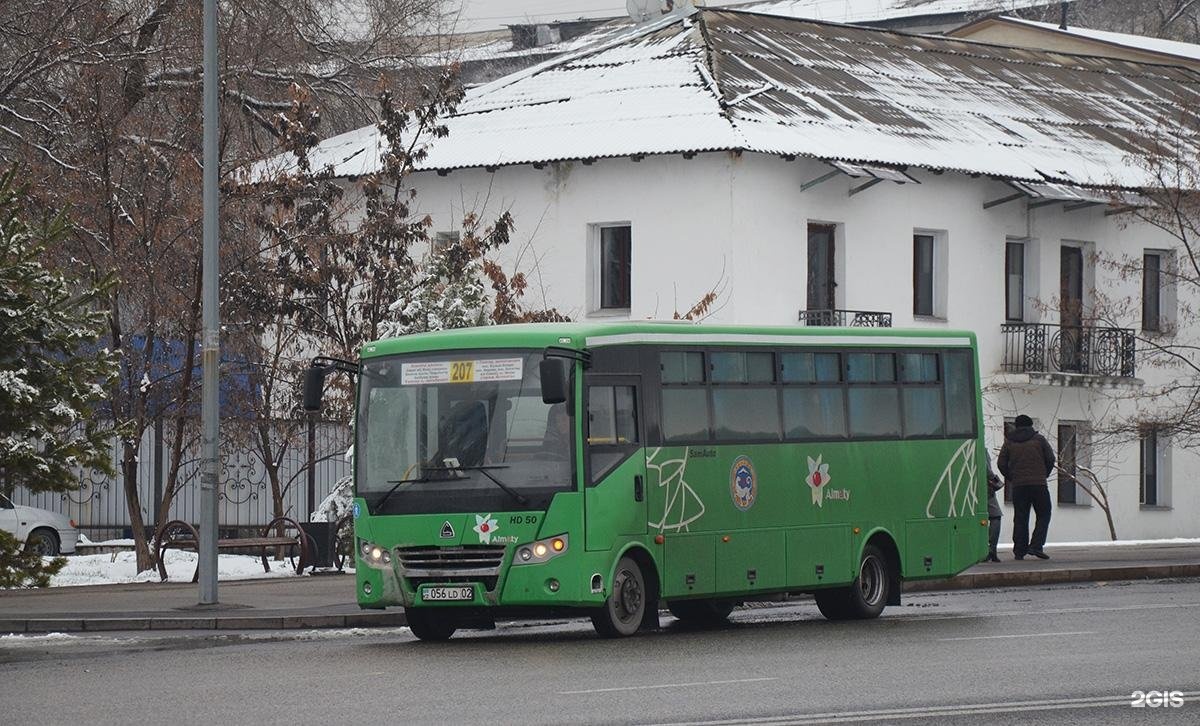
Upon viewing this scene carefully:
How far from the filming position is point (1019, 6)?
84062mm

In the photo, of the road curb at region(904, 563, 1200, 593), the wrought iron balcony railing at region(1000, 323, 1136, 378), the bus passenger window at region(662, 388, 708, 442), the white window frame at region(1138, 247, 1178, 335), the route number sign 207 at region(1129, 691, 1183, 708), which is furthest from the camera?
the white window frame at region(1138, 247, 1178, 335)

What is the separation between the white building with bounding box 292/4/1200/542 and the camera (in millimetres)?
37500

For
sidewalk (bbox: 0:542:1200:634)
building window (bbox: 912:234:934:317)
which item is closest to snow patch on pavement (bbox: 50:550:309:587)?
sidewalk (bbox: 0:542:1200:634)

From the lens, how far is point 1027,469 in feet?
99.8

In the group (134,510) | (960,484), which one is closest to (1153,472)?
(960,484)

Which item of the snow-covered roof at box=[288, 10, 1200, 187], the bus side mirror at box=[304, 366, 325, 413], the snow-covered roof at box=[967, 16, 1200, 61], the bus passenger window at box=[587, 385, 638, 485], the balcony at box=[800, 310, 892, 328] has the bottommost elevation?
the bus passenger window at box=[587, 385, 638, 485]

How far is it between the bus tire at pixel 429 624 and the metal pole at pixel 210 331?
149 inches

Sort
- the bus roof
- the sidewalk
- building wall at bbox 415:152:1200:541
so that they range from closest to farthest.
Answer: the bus roof
the sidewalk
building wall at bbox 415:152:1200:541

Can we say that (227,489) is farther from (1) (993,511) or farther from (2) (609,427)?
(2) (609,427)

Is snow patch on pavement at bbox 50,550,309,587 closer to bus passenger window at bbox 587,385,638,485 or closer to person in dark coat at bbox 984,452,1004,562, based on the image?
person in dark coat at bbox 984,452,1004,562

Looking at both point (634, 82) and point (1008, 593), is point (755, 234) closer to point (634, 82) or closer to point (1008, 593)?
point (634, 82)

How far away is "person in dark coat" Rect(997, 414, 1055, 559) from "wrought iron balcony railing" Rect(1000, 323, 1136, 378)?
11.7 m

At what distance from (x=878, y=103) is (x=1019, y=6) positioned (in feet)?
145

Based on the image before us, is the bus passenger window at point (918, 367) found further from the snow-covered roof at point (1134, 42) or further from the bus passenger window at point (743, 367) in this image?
the snow-covered roof at point (1134, 42)
